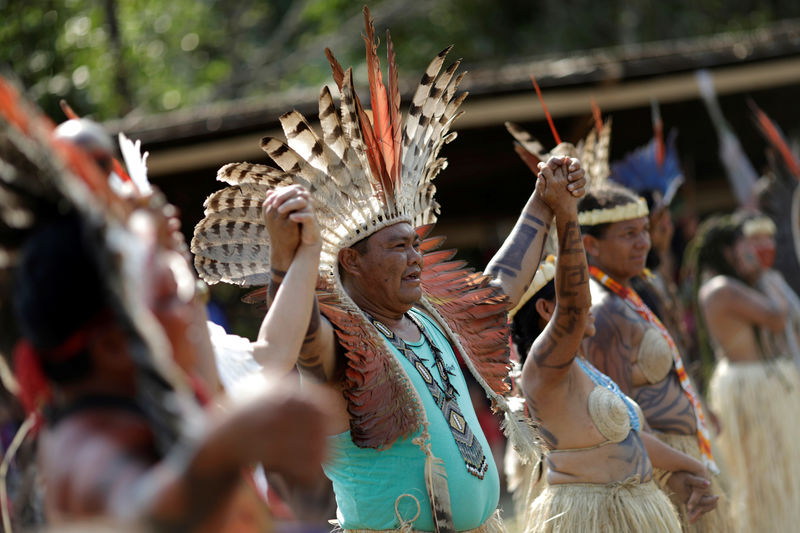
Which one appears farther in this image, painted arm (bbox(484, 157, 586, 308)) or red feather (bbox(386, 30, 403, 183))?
painted arm (bbox(484, 157, 586, 308))

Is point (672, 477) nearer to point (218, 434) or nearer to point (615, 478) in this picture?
point (615, 478)

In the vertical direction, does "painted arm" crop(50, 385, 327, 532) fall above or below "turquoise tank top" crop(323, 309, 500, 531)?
above

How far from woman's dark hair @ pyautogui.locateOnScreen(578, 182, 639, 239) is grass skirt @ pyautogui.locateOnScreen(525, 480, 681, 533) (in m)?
1.20

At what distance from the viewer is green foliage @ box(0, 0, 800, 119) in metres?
12.6

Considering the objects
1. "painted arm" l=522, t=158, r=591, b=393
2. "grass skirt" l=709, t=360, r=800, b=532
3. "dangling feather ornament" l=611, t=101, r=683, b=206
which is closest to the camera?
"painted arm" l=522, t=158, r=591, b=393

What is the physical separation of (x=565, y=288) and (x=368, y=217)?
0.69 meters

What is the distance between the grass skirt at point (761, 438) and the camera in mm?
5828

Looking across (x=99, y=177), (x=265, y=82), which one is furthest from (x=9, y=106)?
(x=265, y=82)

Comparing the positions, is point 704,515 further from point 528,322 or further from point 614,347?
point 528,322

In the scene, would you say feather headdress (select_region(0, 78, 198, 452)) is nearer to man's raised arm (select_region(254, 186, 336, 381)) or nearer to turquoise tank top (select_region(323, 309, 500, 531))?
man's raised arm (select_region(254, 186, 336, 381))

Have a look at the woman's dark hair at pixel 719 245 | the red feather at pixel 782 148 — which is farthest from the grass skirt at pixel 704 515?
the red feather at pixel 782 148

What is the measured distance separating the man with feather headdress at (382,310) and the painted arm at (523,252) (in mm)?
84

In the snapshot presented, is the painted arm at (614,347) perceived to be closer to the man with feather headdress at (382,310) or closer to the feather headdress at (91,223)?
the man with feather headdress at (382,310)

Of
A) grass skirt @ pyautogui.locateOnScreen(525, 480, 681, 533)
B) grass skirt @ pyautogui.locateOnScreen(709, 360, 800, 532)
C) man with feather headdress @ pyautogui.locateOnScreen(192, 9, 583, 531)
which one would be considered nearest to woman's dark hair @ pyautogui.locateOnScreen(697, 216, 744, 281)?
grass skirt @ pyautogui.locateOnScreen(709, 360, 800, 532)
